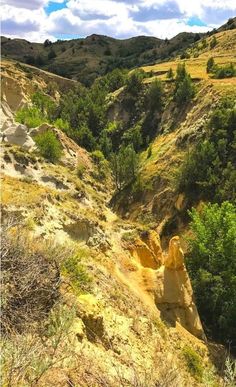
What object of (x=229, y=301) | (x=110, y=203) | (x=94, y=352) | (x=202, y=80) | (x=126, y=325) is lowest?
(x=110, y=203)

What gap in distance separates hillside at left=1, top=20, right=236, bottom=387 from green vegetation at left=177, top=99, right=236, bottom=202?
5.1 inches

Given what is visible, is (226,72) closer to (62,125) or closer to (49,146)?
(62,125)

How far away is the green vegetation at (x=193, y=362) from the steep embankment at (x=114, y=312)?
5 centimetres

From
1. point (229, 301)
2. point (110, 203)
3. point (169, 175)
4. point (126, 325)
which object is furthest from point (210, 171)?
point (126, 325)

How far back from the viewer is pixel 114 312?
16422 mm

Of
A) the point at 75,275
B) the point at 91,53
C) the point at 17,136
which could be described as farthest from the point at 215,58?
the point at 91,53

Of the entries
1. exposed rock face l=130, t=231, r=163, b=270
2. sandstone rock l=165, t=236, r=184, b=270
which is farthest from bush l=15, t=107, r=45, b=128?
sandstone rock l=165, t=236, r=184, b=270

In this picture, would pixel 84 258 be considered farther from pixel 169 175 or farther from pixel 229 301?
pixel 169 175

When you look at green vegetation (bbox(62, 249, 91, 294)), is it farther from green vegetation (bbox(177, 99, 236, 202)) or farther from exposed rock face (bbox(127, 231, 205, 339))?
green vegetation (bbox(177, 99, 236, 202))

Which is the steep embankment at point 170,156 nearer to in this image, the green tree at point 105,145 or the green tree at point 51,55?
the green tree at point 105,145

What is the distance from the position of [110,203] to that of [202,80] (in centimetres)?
2461

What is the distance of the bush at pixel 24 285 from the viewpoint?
1005 centimetres

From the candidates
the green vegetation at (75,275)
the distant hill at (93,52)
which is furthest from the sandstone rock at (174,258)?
the distant hill at (93,52)

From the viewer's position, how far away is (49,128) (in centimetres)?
5862
